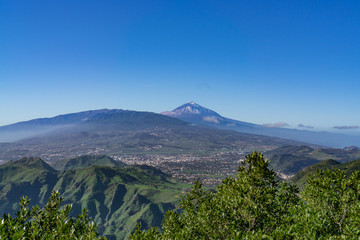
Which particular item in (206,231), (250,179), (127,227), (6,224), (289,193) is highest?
(250,179)

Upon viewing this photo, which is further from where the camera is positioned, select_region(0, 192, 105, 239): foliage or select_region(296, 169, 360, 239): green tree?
select_region(296, 169, 360, 239): green tree

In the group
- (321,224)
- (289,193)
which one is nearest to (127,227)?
(289,193)

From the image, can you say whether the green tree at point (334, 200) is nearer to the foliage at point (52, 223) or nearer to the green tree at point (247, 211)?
the green tree at point (247, 211)

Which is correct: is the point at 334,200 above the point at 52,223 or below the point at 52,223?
below

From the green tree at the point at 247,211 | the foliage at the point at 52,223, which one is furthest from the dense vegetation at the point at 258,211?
the foliage at the point at 52,223

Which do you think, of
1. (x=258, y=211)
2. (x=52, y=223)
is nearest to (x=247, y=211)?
(x=258, y=211)

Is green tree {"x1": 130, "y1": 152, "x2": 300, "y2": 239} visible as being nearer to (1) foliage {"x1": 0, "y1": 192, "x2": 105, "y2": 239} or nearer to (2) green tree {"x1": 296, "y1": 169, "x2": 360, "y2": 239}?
(2) green tree {"x1": 296, "y1": 169, "x2": 360, "y2": 239}

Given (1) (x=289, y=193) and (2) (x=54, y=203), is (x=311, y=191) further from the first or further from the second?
(2) (x=54, y=203)

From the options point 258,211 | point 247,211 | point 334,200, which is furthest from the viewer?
point 334,200

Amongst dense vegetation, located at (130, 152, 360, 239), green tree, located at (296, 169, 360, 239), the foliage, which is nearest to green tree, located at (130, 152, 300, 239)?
dense vegetation, located at (130, 152, 360, 239)

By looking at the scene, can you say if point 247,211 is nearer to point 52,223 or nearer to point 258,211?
point 258,211

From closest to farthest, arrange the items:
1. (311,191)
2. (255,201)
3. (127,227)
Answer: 1. (255,201)
2. (311,191)
3. (127,227)
